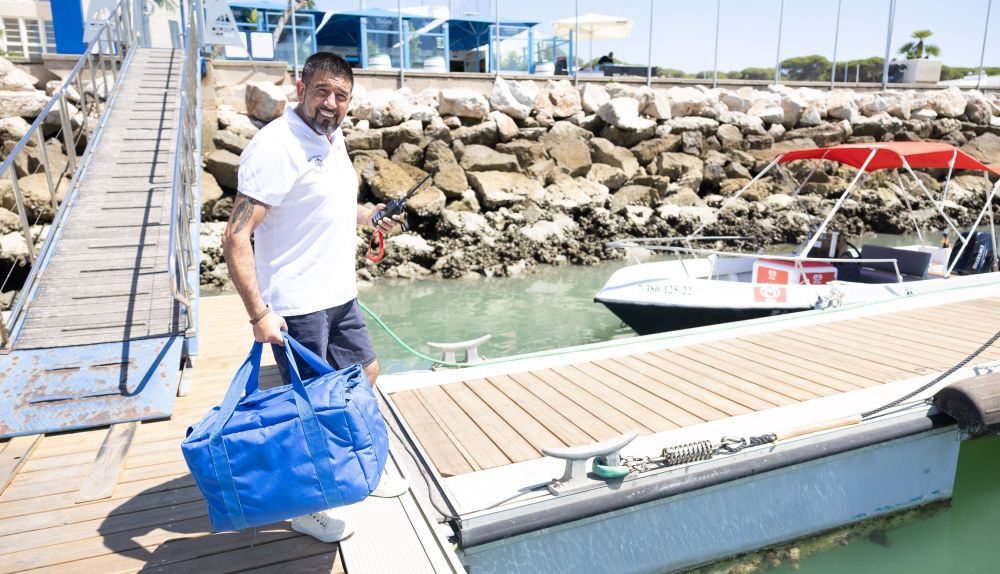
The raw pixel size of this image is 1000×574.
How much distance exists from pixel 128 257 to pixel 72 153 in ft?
6.30

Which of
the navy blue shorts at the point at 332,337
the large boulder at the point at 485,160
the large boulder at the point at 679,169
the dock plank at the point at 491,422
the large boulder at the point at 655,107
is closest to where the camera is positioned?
the navy blue shorts at the point at 332,337

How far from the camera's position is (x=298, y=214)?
267 cm

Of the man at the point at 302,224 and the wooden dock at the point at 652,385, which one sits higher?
the man at the point at 302,224

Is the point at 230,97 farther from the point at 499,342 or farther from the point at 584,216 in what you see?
the point at 499,342

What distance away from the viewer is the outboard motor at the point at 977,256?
9180 millimetres

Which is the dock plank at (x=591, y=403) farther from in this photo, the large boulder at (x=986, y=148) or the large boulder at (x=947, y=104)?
the large boulder at (x=947, y=104)

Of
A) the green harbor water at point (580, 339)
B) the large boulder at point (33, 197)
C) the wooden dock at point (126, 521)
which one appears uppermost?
the large boulder at point (33, 197)

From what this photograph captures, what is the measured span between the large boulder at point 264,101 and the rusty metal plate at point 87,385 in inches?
450

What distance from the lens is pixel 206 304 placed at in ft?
21.5

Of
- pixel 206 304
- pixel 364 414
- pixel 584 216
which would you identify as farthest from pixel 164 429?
pixel 584 216

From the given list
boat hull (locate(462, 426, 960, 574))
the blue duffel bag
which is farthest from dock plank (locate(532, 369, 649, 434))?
the blue duffel bag

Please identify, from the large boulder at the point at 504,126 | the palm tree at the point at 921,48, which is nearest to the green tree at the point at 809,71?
the palm tree at the point at 921,48

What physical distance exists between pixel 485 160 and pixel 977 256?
381 inches

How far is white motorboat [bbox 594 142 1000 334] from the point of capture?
316 inches
